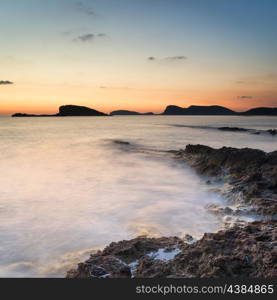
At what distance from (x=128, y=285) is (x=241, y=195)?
17.9 feet

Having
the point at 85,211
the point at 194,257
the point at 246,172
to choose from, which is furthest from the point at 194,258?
the point at 246,172

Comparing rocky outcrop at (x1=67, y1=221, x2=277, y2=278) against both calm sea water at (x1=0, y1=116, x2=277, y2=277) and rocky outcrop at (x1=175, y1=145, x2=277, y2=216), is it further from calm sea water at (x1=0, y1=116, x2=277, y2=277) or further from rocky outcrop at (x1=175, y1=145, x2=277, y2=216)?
rocky outcrop at (x1=175, y1=145, x2=277, y2=216)

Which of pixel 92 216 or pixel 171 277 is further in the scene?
pixel 92 216

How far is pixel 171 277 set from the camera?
3410mm

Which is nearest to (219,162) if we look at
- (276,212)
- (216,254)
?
(276,212)

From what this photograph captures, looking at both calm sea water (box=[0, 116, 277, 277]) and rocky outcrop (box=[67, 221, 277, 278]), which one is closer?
rocky outcrop (box=[67, 221, 277, 278])

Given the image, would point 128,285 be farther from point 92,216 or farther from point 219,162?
point 219,162

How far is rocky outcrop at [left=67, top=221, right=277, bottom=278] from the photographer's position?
3359 millimetres

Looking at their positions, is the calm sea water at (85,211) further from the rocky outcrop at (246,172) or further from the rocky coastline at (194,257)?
the rocky coastline at (194,257)

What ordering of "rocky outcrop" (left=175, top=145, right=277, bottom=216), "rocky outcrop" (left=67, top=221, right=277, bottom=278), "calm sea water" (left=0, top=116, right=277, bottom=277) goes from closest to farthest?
"rocky outcrop" (left=67, top=221, right=277, bottom=278), "calm sea water" (left=0, top=116, right=277, bottom=277), "rocky outcrop" (left=175, top=145, right=277, bottom=216)

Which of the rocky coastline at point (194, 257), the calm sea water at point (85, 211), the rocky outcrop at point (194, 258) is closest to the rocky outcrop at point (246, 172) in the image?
the calm sea water at point (85, 211)

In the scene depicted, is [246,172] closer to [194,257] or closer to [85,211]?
[85,211]

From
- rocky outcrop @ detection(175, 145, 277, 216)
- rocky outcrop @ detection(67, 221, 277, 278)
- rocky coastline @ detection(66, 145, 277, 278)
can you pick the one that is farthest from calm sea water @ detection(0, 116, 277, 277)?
rocky outcrop @ detection(67, 221, 277, 278)

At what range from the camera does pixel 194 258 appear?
12.1ft
